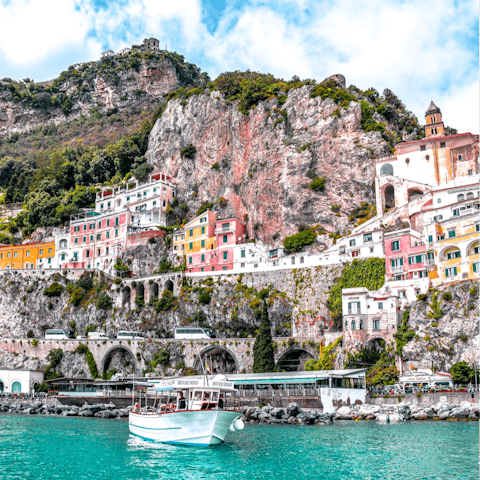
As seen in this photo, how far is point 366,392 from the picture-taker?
4853 cm

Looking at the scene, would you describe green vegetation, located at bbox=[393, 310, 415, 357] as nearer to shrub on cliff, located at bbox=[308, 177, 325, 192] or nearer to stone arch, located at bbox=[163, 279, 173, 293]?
shrub on cliff, located at bbox=[308, 177, 325, 192]

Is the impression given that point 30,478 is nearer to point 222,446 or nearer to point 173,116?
point 222,446

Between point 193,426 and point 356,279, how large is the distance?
29.6 metres

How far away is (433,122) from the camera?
2936 inches

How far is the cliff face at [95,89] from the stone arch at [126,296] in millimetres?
74959

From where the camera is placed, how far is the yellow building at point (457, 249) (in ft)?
167

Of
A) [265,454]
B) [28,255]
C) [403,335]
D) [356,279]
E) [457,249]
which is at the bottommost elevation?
[265,454]

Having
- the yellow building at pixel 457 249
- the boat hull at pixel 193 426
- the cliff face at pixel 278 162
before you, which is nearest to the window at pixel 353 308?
the yellow building at pixel 457 249

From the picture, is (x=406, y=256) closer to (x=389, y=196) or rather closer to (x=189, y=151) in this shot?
(x=389, y=196)

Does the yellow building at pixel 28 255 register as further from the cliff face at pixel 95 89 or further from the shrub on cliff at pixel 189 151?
the cliff face at pixel 95 89

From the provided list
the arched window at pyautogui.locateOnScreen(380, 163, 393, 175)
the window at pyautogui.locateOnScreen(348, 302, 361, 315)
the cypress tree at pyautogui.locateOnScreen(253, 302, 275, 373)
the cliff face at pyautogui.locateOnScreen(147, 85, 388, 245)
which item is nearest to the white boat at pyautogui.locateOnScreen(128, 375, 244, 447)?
the cypress tree at pyautogui.locateOnScreen(253, 302, 275, 373)

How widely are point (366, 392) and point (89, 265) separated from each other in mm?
48557

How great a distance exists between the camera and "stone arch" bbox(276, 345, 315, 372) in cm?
5691

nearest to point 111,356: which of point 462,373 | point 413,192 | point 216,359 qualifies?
point 216,359
